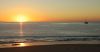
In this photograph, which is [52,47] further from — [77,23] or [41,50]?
[77,23]

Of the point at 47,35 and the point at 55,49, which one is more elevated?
the point at 47,35

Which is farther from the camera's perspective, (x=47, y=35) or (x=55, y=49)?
(x=47, y=35)

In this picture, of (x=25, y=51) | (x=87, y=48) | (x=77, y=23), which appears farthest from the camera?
(x=77, y=23)

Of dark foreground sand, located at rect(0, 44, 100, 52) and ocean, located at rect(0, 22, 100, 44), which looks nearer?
dark foreground sand, located at rect(0, 44, 100, 52)

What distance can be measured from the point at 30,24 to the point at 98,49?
49.1 m

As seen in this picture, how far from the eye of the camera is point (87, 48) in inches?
589

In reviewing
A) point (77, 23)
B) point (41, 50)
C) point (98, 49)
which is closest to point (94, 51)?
point (98, 49)

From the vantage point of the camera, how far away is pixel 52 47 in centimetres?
1508

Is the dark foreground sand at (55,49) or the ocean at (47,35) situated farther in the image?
the ocean at (47,35)

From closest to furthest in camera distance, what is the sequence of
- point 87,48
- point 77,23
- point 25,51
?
point 25,51
point 87,48
point 77,23

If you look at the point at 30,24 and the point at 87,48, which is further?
the point at 30,24

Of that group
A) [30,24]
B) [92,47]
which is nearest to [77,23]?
[30,24]

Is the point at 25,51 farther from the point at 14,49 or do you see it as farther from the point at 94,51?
the point at 94,51

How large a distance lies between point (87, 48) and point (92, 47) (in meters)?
0.36
